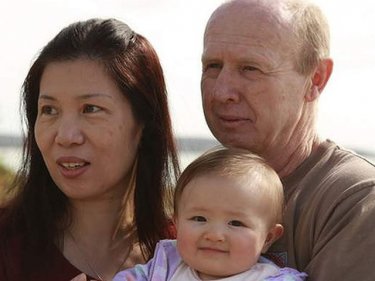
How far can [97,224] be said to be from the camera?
180 inches

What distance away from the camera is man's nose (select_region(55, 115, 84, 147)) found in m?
4.26

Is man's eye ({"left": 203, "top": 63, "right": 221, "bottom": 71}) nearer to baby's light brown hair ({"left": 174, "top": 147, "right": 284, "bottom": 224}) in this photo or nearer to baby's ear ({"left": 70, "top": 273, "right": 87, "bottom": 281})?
baby's light brown hair ({"left": 174, "top": 147, "right": 284, "bottom": 224})

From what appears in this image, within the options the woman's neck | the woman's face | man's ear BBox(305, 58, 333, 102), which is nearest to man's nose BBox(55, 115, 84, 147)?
the woman's face

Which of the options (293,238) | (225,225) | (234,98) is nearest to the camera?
(225,225)

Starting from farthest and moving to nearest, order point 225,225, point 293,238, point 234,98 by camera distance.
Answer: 1. point 234,98
2. point 293,238
3. point 225,225

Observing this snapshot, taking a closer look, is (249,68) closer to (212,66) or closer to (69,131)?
(212,66)

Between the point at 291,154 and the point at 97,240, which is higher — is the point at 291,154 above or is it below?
above

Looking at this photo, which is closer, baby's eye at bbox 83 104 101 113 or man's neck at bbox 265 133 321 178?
baby's eye at bbox 83 104 101 113

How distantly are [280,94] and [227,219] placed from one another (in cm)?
85

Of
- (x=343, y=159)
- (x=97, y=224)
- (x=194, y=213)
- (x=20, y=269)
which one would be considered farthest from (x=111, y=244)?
(x=343, y=159)

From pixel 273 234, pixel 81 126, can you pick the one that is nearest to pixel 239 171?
pixel 273 234

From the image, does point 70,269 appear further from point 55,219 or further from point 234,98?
point 234,98

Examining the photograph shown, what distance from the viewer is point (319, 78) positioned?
15.3 feet

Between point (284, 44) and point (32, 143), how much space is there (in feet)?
4.05
